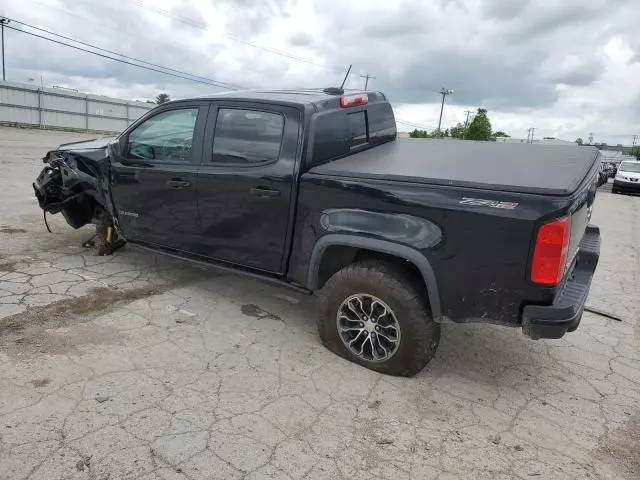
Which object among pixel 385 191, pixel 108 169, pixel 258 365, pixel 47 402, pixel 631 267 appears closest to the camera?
pixel 47 402

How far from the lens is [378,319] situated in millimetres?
3215

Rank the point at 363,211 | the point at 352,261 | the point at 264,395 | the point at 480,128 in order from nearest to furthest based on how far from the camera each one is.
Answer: the point at 264,395 < the point at 363,211 < the point at 352,261 < the point at 480,128

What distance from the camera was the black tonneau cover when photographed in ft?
8.87

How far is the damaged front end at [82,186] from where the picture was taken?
15.7ft

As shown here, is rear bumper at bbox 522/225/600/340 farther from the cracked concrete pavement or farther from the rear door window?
the rear door window

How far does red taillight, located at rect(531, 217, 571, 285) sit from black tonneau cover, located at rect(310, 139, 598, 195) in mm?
184

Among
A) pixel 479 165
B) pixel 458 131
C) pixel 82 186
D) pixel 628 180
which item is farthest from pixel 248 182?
pixel 458 131

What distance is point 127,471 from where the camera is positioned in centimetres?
227

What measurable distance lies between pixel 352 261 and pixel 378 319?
1.46ft

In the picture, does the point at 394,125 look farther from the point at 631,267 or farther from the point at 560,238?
the point at 631,267

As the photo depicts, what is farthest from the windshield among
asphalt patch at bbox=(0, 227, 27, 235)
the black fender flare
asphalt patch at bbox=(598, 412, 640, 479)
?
asphalt patch at bbox=(0, 227, 27, 235)

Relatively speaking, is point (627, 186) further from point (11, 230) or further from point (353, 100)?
point (11, 230)

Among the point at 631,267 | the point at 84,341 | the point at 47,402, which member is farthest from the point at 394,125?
the point at 631,267

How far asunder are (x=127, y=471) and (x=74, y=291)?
251 cm
